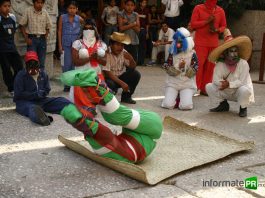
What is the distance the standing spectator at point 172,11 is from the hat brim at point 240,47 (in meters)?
5.05

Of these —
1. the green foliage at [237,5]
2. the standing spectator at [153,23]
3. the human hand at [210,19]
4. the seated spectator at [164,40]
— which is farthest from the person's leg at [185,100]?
the standing spectator at [153,23]

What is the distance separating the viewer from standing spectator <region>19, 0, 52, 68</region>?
734cm

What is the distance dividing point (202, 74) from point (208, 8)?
3.55 ft

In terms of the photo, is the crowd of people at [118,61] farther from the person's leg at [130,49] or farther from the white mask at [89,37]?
the person's leg at [130,49]

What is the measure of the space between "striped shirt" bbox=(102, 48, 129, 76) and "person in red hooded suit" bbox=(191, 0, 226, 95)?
151cm

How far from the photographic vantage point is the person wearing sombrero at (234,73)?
6121 millimetres

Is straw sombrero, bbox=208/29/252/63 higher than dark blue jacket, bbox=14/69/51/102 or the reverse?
higher

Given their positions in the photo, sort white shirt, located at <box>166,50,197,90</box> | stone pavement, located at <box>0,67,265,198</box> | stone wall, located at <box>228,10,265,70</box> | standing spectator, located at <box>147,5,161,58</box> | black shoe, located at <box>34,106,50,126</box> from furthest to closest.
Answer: standing spectator, located at <box>147,5,161,58</box>
stone wall, located at <box>228,10,265,70</box>
white shirt, located at <box>166,50,197,90</box>
black shoe, located at <box>34,106,50,126</box>
stone pavement, located at <box>0,67,265,198</box>

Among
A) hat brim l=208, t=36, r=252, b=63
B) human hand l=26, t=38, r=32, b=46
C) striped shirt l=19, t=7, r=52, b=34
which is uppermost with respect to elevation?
striped shirt l=19, t=7, r=52, b=34

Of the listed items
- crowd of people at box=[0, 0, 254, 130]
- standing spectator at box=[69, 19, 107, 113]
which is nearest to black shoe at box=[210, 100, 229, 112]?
crowd of people at box=[0, 0, 254, 130]

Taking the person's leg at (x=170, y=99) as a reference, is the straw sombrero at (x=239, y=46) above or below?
above

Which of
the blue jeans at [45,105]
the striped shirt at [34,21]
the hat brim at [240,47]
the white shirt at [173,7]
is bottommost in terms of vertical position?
the blue jeans at [45,105]

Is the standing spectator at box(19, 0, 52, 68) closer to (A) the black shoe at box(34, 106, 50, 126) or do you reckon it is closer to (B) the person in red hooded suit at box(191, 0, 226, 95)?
(A) the black shoe at box(34, 106, 50, 126)

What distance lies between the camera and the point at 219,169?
4.18 m
